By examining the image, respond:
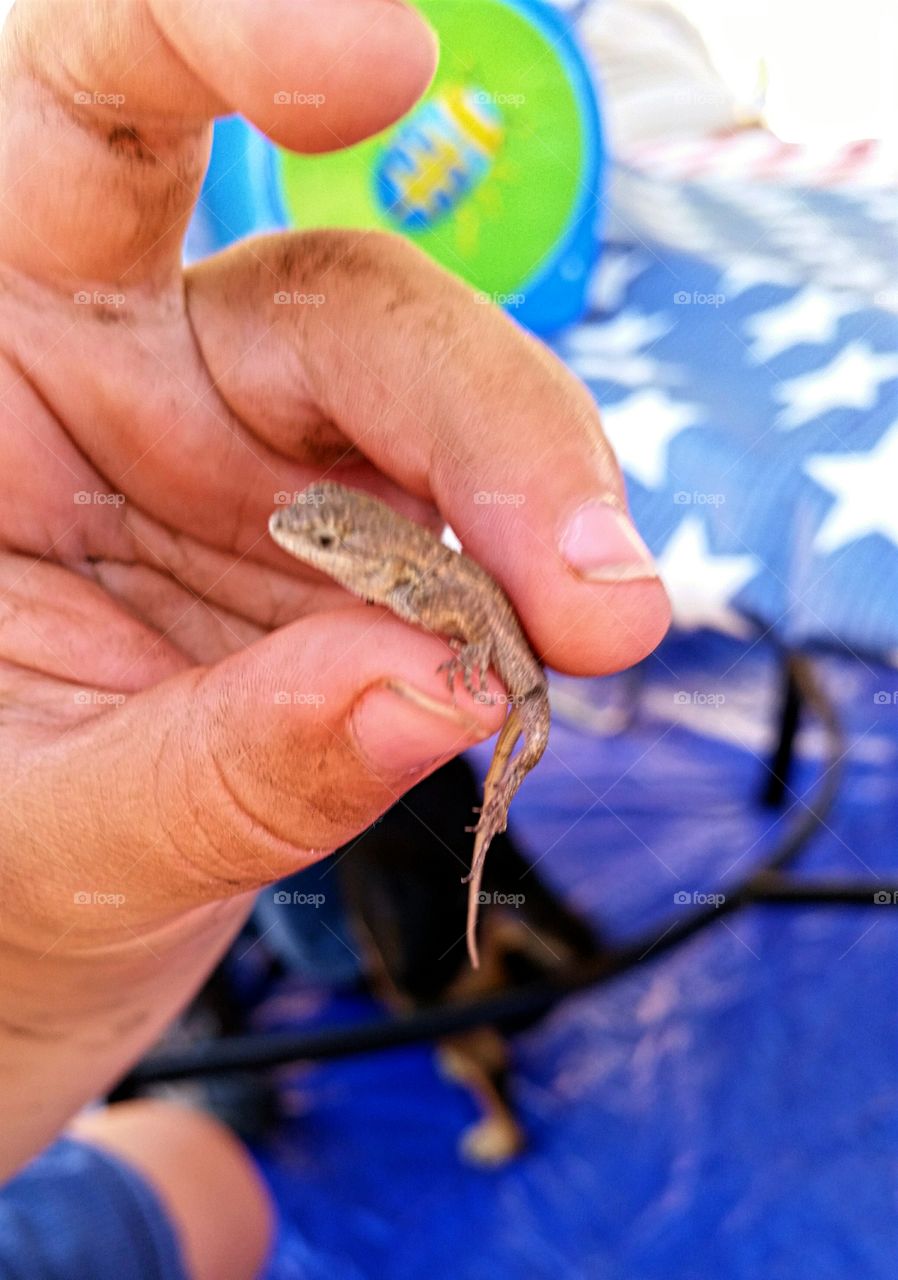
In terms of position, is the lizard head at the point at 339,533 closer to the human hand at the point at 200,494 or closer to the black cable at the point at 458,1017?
the human hand at the point at 200,494

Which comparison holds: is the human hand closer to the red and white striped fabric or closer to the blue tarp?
the blue tarp

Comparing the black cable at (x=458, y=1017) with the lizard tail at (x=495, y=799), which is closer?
the lizard tail at (x=495, y=799)

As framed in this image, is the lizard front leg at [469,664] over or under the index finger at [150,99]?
under

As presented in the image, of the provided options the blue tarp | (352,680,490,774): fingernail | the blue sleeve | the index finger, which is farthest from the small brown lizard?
the blue tarp

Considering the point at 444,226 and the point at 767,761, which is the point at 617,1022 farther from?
the point at 444,226

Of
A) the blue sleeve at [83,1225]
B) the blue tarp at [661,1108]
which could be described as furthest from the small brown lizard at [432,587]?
the blue tarp at [661,1108]

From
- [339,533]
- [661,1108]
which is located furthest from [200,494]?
[661,1108]

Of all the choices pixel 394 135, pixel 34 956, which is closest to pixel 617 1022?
pixel 34 956

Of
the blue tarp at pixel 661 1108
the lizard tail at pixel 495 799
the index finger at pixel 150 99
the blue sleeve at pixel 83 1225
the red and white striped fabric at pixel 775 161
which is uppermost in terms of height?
the index finger at pixel 150 99
